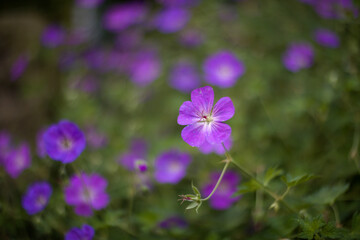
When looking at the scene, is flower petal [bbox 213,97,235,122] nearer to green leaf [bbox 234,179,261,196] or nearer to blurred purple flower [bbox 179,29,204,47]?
green leaf [bbox 234,179,261,196]

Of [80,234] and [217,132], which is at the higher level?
[217,132]

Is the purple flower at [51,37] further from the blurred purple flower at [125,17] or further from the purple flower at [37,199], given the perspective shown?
the purple flower at [37,199]

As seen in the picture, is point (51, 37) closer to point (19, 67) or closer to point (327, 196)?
point (19, 67)

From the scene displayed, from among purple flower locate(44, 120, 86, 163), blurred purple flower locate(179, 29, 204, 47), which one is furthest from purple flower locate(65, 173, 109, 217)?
blurred purple flower locate(179, 29, 204, 47)

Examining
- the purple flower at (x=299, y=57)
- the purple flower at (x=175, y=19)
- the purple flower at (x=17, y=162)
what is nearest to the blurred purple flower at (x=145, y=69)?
the purple flower at (x=175, y=19)

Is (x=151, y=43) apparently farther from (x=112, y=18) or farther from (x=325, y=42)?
(x=325, y=42)

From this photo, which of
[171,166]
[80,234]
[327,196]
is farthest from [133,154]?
[327,196]
